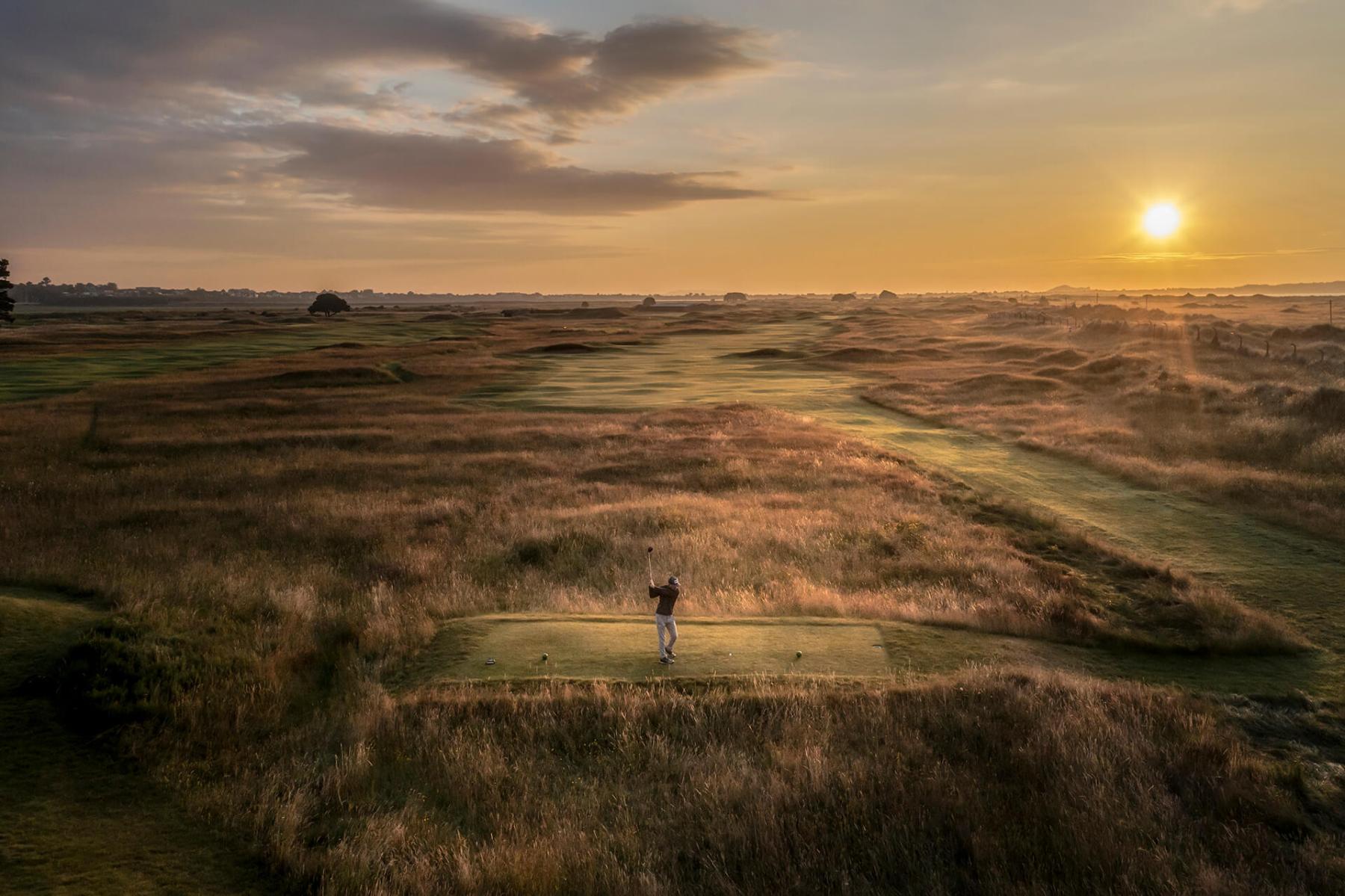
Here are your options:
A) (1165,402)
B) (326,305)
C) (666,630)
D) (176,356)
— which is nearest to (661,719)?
(666,630)

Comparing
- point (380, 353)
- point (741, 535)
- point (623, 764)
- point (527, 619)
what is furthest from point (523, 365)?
point (623, 764)

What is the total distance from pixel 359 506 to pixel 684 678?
43.5 ft

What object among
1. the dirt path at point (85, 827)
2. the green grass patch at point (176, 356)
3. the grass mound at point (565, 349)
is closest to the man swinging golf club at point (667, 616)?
the dirt path at point (85, 827)

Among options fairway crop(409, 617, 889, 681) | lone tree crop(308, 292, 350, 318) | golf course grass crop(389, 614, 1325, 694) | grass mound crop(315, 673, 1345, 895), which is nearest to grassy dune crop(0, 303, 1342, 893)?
grass mound crop(315, 673, 1345, 895)

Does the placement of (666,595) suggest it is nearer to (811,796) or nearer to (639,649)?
(639,649)

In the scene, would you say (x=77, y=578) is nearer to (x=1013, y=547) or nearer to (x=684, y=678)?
(x=684, y=678)

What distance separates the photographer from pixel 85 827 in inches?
229

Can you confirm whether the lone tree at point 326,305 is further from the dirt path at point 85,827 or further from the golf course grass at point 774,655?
the dirt path at point 85,827

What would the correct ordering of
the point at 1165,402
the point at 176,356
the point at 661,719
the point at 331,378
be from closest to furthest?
the point at 661,719, the point at 1165,402, the point at 331,378, the point at 176,356

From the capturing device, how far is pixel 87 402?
35750 mm

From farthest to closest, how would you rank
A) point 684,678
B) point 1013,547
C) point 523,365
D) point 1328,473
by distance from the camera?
point 523,365
point 1328,473
point 1013,547
point 684,678

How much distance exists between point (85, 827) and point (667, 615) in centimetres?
561

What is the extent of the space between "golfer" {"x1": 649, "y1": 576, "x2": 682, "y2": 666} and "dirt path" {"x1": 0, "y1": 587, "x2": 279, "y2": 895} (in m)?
4.53

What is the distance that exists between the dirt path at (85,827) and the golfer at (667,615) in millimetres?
4529
